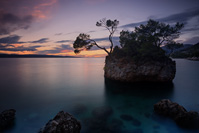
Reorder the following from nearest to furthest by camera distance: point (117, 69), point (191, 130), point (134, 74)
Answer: point (191, 130)
point (134, 74)
point (117, 69)

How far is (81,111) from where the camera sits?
10.2 m

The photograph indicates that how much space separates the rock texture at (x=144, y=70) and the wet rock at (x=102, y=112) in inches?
373

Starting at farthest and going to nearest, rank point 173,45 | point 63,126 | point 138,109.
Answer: point 173,45, point 138,109, point 63,126

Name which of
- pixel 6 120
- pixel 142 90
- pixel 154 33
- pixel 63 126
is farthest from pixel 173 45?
pixel 6 120

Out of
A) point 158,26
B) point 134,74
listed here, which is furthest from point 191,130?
point 158,26

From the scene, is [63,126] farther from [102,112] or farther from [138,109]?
[138,109]


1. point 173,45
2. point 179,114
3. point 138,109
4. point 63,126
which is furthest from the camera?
point 173,45

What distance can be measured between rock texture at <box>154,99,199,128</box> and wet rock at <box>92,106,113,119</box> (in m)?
4.66

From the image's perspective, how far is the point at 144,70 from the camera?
17.9m

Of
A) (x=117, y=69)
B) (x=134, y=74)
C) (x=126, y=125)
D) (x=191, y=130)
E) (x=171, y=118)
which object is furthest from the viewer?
(x=117, y=69)

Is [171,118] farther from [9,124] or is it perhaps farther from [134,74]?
[9,124]

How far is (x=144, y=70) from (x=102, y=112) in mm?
11967

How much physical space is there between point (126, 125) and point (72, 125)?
4.27m

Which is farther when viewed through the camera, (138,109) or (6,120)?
(138,109)
